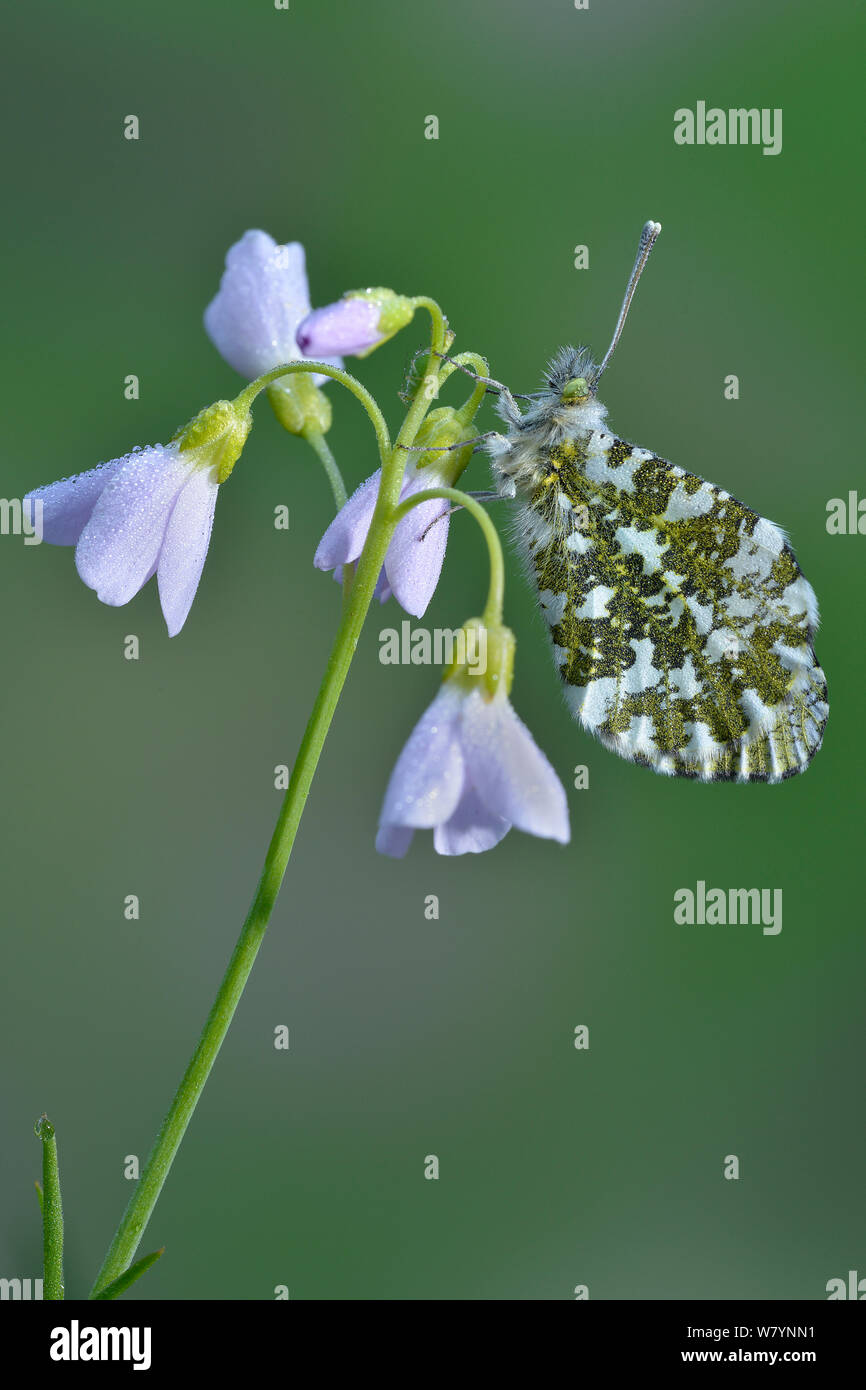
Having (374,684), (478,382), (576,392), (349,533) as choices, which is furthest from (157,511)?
(374,684)

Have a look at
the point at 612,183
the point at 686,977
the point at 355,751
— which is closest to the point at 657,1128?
the point at 686,977

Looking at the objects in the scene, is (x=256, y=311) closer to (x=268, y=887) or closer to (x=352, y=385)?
(x=352, y=385)

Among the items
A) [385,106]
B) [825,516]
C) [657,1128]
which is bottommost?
[657,1128]

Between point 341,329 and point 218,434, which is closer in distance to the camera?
point 341,329

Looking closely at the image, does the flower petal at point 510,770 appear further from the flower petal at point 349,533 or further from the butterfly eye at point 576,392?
the butterfly eye at point 576,392

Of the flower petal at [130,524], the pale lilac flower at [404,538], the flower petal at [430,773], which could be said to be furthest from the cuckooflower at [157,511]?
the flower petal at [430,773]
